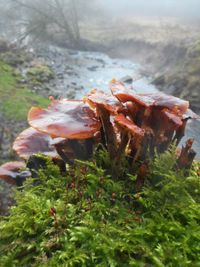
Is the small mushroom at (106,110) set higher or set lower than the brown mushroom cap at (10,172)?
higher

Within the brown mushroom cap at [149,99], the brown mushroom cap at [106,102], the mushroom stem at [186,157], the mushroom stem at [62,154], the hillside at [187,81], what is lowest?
the hillside at [187,81]

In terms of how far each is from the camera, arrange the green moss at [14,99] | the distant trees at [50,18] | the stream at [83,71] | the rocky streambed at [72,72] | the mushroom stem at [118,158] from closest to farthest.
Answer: the mushroom stem at [118,158], the green moss at [14,99], the rocky streambed at [72,72], the stream at [83,71], the distant trees at [50,18]

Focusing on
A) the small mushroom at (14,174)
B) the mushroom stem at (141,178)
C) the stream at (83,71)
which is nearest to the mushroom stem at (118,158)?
the mushroom stem at (141,178)

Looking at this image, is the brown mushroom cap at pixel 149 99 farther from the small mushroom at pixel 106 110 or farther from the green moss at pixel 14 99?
the green moss at pixel 14 99

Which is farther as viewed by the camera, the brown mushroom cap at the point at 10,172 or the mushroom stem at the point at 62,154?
the brown mushroom cap at the point at 10,172

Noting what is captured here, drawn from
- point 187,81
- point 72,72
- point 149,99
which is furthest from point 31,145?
point 72,72

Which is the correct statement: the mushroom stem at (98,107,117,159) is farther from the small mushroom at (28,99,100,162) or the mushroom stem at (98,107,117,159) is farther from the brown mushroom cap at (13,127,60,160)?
the brown mushroom cap at (13,127,60,160)

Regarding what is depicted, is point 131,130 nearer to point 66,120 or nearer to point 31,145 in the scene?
point 66,120

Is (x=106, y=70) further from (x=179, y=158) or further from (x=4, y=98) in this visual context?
(x=179, y=158)

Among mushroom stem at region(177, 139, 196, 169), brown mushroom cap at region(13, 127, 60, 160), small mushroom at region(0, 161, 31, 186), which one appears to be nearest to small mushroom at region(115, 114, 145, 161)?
mushroom stem at region(177, 139, 196, 169)
